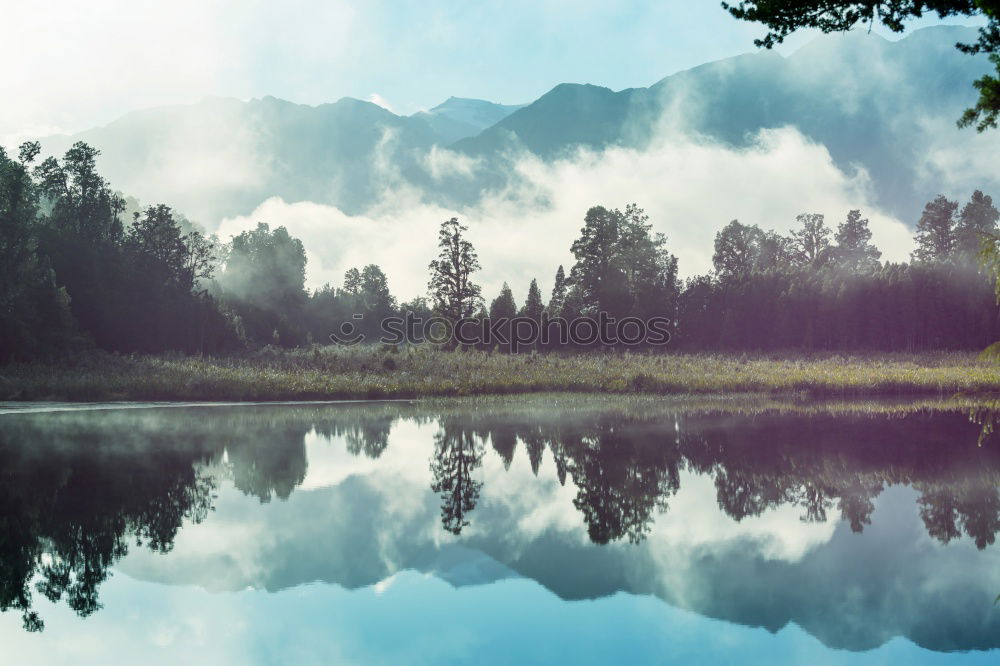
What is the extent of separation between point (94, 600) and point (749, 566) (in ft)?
22.6

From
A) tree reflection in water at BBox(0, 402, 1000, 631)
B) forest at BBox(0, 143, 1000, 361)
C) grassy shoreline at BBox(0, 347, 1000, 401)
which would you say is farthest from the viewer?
A: forest at BBox(0, 143, 1000, 361)

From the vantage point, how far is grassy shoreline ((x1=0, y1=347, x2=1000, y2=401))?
2909 centimetres

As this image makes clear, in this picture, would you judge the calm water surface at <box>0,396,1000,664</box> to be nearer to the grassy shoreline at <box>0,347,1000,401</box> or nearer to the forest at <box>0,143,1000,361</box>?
the grassy shoreline at <box>0,347,1000,401</box>

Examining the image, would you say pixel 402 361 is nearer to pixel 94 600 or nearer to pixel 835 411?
pixel 835 411

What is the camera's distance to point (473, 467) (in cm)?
1419

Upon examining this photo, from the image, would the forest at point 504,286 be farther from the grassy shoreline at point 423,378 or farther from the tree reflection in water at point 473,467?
the tree reflection in water at point 473,467

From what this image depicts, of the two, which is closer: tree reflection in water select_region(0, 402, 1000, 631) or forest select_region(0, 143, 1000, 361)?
tree reflection in water select_region(0, 402, 1000, 631)

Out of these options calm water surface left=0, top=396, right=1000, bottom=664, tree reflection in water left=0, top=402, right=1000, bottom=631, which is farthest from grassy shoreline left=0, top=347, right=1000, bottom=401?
calm water surface left=0, top=396, right=1000, bottom=664

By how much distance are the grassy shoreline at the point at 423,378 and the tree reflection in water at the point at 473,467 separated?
5.87 m

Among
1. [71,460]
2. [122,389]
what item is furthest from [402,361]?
[71,460]

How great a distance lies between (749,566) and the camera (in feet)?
25.9

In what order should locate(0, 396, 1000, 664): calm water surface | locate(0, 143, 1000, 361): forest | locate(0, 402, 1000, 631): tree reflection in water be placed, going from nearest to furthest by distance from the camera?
locate(0, 396, 1000, 664): calm water surface → locate(0, 402, 1000, 631): tree reflection in water → locate(0, 143, 1000, 361): forest

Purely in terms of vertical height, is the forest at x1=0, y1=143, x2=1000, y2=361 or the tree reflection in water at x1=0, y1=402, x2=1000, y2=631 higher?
the forest at x1=0, y1=143, x2=1000, y2=361

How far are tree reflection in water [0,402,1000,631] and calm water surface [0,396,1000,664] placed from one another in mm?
68
